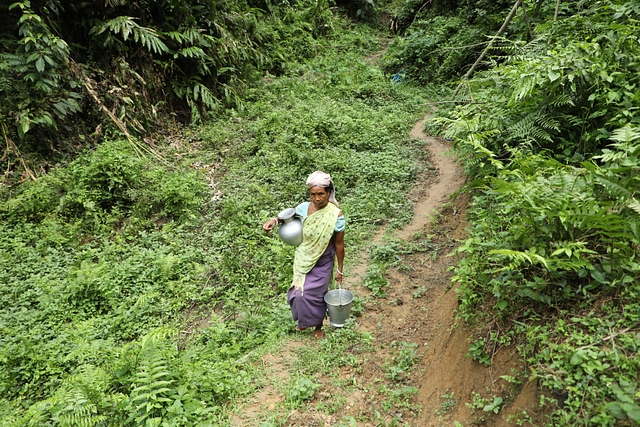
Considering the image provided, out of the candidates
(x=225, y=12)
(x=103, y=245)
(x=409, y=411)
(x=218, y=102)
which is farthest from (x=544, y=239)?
(x=225, y=12)

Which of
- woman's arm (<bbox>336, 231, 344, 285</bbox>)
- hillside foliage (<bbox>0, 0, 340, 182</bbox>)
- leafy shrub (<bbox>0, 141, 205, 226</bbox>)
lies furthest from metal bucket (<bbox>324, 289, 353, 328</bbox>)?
hillside foliage (<bbox>0, 0, 340, 182</bbox>)

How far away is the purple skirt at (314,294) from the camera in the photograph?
13.4ft

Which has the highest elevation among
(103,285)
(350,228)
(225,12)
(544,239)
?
(225,12)

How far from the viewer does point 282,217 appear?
3830 mm

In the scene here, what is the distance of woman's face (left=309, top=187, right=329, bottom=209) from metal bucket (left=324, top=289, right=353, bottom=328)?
937 millimetres

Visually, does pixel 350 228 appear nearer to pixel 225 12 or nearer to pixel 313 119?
pixel 313 119

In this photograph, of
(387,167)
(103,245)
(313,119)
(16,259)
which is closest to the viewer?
(16,259)

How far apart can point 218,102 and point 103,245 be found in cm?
535

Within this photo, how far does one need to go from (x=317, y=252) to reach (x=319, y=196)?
586mm

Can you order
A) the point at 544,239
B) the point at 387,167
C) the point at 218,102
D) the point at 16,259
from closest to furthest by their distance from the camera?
the point at 544,239, the point at 16,259, the point at 387,167, the point at 218,102

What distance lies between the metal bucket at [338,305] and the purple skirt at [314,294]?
8cm

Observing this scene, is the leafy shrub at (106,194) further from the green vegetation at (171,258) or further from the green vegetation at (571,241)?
the green vegetation at (571,241)

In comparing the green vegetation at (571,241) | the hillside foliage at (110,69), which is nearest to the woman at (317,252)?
the green vegetation at (571,241)

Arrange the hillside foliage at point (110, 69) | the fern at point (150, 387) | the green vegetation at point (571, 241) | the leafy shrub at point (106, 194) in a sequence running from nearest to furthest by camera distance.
A: the green vegetation at point (571, 241) → the fern at point (150, 387) → the leafy shrub at point (106, 194) → the hillside foliage at point (110, 69)
